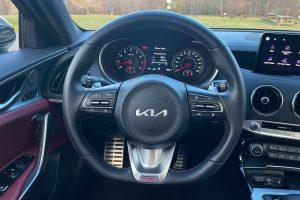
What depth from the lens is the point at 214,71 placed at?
6.06ft

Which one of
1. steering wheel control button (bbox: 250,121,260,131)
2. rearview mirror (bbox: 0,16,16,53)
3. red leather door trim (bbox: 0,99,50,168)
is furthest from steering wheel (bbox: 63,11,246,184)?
rearview mirror (bbox: 0,16,16,53)

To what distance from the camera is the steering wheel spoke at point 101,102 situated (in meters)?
1.54

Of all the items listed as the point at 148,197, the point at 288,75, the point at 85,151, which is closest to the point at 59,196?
the point at 148,197

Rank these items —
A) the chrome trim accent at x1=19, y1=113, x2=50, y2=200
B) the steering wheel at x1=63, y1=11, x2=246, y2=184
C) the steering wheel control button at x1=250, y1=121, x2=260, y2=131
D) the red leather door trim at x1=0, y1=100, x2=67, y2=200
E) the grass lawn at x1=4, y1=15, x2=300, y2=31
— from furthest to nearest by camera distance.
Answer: the grass lawn at x1=4, y1=15, x2=300, y2=31 → the steering wheel control button at x1=250, y1=121, x2=260, y2=131 → the chrome trim accent at x1=19, y1=113, x2=50, y2=200 → the red leather door trim at x1=0, y1=100, x2=67, y2=200 → the steering wheel at x1=63, y1=11, x2=246, y2=184

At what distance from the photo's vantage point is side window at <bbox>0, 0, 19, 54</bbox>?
204 cm

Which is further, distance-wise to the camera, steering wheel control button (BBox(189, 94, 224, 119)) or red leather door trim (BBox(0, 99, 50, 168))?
red leather door trim (BBox(0, 99, 50, 168))

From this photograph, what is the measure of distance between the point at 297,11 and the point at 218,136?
754mm

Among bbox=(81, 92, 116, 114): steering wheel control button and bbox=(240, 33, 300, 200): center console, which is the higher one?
bbox=(81, 92, 116, 114): steering wheel control button

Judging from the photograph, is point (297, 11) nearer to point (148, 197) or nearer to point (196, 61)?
point (196, 61)

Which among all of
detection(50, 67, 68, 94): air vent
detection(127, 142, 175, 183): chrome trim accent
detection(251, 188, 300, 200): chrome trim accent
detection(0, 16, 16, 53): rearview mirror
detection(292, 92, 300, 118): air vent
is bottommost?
detection(251, 188, 300, 200): chrome trim accent

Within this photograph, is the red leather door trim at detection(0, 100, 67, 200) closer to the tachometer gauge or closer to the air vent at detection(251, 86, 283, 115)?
the tachometer gauge

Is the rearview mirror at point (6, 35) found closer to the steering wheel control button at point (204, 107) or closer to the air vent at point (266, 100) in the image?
the steering wheel control button at point (204, 107)

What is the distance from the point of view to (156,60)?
1923 mm

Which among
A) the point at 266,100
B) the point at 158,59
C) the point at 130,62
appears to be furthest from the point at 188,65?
the point at 266,100
